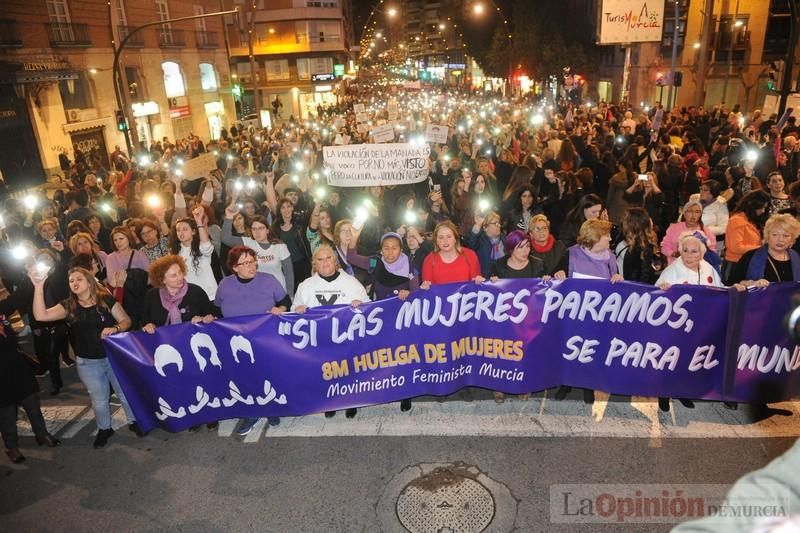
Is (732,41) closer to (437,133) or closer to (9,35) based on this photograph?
(437,133)

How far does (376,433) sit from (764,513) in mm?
4053

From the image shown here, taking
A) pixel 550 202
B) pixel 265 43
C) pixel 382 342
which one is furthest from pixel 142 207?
pixel 265 43

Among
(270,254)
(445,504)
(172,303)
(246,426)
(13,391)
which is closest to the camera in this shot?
(445,504)

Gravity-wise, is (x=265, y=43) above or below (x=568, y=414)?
above

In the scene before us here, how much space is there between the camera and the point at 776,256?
518cm

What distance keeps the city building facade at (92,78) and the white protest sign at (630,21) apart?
18.3 m

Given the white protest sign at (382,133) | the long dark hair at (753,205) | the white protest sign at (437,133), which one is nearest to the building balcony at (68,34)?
the white protest sign at (382,133)

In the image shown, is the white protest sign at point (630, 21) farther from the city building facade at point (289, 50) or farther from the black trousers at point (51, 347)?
the city building facade at point (289, 50)

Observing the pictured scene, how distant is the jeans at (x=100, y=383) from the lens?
510 cm

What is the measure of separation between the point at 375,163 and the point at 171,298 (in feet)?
15.9

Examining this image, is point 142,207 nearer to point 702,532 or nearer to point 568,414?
point 568,414

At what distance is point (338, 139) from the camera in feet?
52.4

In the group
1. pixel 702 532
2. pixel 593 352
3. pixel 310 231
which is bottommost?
pixel 593 352

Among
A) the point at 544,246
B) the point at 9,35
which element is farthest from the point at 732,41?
the point at 9,35
